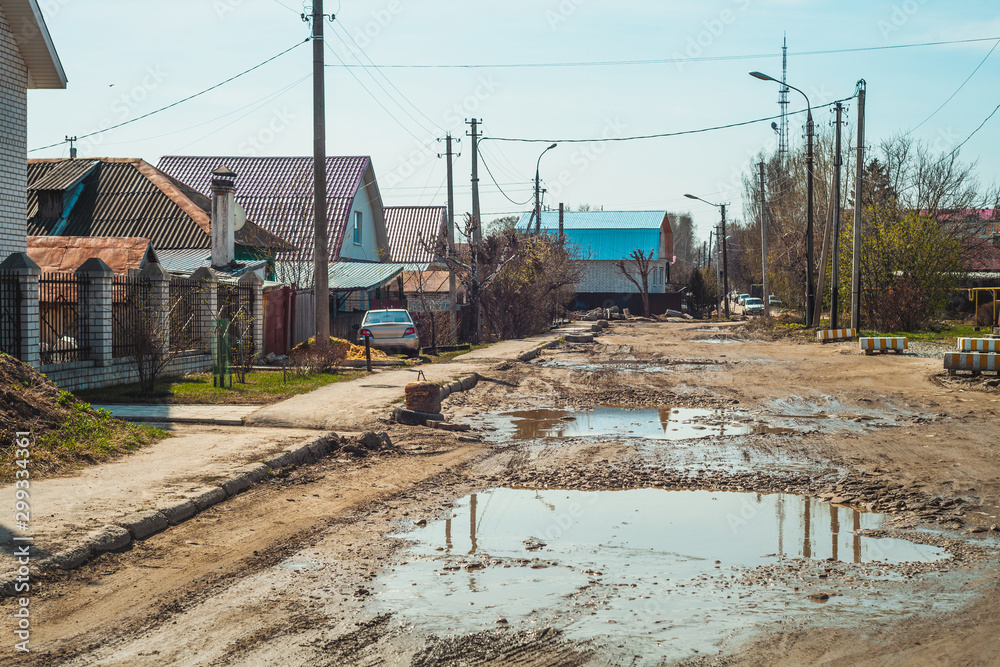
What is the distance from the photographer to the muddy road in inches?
168

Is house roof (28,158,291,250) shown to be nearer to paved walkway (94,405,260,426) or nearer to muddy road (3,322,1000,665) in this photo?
paved walkway (94,405,260,426)

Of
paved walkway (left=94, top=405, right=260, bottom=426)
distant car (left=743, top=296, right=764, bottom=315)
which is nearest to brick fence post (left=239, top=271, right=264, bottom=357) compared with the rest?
paved walkway (left=94, top=405, right=260, bottom=426)

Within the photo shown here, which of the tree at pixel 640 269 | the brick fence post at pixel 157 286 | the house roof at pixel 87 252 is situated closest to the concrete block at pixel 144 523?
the brick fence post at pixel 157 286

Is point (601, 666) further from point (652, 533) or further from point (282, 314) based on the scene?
point (282, 314)

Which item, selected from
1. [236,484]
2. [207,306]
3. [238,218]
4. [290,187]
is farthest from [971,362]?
[290,187]

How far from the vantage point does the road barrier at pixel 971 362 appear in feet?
54.9

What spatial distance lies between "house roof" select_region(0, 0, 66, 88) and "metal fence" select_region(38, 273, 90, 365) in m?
4.11

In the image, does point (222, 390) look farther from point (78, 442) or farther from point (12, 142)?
point (12, 142)

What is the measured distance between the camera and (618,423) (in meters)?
12.5

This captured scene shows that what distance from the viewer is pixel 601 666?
3.97m

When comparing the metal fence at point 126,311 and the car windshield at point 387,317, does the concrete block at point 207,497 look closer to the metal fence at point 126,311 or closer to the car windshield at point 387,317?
the metal fence at point 126,311

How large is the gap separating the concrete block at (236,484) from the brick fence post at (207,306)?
10.8 m

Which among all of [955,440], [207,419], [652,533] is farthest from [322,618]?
[955,440]

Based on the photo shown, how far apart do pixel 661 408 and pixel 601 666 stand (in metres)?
10.4
